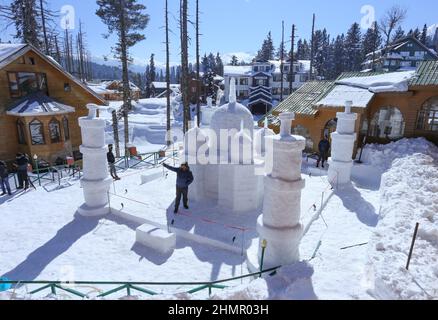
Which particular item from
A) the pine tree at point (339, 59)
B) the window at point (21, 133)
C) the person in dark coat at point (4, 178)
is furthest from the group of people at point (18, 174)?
the pine tree at point (339, 59)

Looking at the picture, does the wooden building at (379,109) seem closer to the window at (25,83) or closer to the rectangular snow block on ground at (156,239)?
the rectangular snow block on ground at (156,239)

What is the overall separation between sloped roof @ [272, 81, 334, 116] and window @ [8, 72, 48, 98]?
14.7 metres

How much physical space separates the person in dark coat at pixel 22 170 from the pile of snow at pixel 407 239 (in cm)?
1248

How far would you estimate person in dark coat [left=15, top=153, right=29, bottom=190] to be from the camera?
38.6 ft

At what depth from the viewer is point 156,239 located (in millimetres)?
8016

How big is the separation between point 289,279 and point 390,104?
13655 mm

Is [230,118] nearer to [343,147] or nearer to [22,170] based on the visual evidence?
[343,147]

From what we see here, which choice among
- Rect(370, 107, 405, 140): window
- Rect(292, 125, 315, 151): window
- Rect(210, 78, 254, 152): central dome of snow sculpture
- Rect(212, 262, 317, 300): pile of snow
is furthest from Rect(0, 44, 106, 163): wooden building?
Rect(370, 107, 405, 140): window

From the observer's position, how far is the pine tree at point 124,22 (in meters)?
18.9

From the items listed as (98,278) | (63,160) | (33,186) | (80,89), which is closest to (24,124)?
(63,160)

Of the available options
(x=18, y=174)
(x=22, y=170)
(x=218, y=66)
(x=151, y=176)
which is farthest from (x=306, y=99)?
(x=218, y=66)

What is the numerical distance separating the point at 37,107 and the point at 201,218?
1273 centimetres
